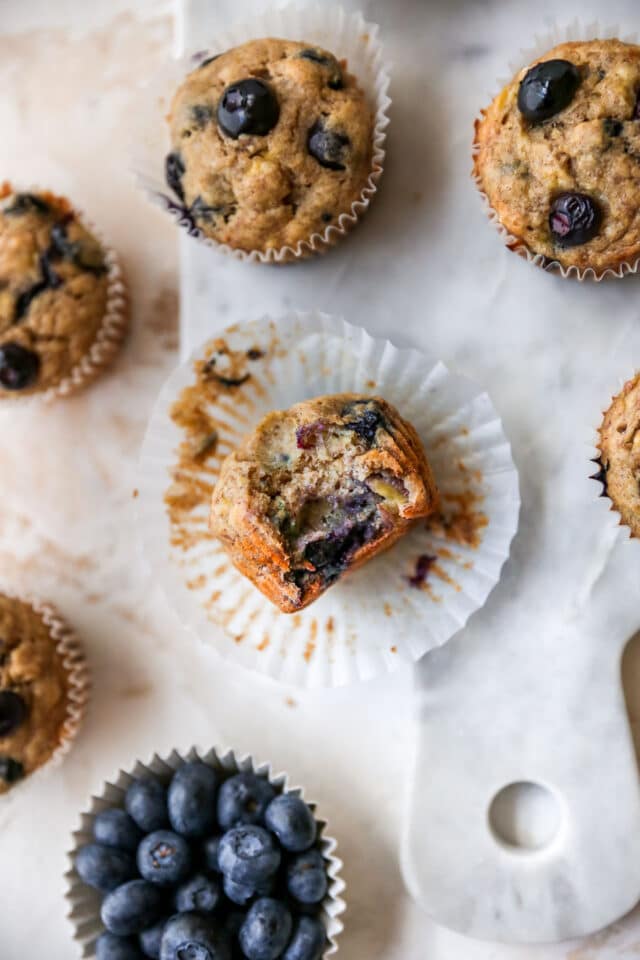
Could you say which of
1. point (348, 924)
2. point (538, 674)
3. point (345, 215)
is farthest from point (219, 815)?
point (345, 215)

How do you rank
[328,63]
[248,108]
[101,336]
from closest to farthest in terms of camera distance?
[248,108] < [328,63] < [101,336]

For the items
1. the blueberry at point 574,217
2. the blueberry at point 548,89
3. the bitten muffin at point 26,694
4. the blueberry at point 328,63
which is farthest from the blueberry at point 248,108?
the bitten muffin at point 26,694

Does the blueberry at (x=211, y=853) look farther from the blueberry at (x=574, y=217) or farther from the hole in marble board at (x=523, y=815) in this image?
the blueberry at (x=574, y=217)

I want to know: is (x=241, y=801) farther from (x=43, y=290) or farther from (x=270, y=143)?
(x=270, y=143)

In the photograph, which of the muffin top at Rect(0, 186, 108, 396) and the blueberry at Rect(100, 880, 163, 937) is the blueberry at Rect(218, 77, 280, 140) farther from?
the blueberry at Rect(100, 880, 163, 937)

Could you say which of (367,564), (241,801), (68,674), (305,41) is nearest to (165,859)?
(241,801)

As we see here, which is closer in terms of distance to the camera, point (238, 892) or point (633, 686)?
point (238, 892)
